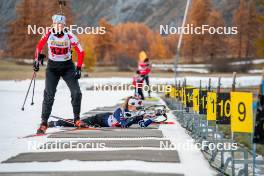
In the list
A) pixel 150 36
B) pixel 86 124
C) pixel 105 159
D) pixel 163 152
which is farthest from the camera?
pixel 150 36

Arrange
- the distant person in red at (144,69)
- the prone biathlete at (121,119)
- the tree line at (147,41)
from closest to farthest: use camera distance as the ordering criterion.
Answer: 1. the prone biathlete at (121,119)
2. the distant person in red at (144,69)
3. the tree line at (147,41)

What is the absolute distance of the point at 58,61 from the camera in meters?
12.5

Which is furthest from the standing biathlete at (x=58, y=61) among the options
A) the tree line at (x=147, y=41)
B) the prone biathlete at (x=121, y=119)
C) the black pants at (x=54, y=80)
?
the tree line at (x=147, y=41)

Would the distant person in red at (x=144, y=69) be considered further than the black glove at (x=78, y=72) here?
Yes

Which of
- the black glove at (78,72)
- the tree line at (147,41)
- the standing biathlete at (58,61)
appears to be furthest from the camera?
the tree line at (147,41)

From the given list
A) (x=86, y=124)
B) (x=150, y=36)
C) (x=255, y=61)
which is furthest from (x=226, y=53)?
(x=86, y=124)

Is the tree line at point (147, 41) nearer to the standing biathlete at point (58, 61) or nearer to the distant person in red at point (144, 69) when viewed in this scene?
the distant person in red at point (144, 69)

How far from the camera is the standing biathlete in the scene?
12195mm

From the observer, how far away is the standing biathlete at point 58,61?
Result: 12.2 meters

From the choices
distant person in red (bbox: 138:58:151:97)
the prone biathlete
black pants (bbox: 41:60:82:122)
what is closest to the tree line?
distant person in red (bbox: 138:58:151:97)

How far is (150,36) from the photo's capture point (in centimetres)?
11731

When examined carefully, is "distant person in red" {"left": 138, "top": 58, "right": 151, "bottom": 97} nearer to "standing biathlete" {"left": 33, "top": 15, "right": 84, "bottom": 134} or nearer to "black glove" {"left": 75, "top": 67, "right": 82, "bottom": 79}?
"standing biathlete" {"left": 33, "top": 15, "right": 84, "bottom": 134}

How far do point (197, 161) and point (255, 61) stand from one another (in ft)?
329

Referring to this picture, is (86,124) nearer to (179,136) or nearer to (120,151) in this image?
(179,136)
